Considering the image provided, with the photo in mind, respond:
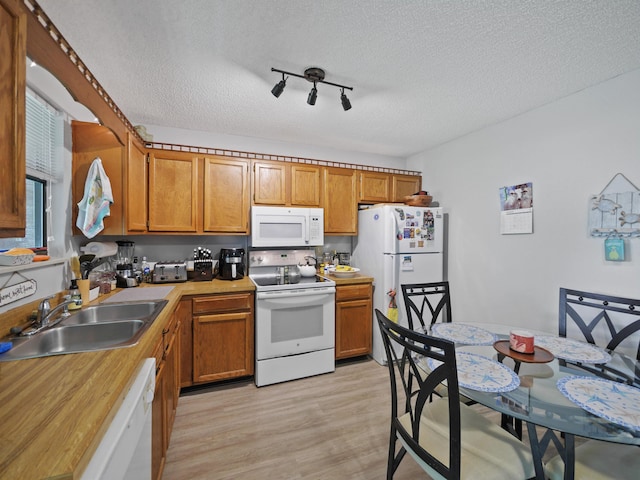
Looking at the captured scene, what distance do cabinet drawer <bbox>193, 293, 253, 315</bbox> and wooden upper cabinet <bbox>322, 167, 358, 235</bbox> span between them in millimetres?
1195

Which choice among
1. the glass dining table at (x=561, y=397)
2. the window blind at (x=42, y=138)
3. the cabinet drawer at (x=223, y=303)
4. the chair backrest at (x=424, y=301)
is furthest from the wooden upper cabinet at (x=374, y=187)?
the window blind at (x=42, y=138)

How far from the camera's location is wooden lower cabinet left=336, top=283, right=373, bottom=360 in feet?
9.26

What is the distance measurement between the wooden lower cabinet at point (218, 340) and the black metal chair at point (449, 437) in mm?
1513

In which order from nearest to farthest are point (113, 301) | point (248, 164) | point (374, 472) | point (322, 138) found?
point (374, 472), point (113, 301), point (248, 164), point (322, 138)

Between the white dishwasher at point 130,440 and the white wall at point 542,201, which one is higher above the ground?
the white wall at point 542,201

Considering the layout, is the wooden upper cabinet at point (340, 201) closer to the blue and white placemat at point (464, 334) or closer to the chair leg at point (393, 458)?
the blue and white placemat at point (464, 334)

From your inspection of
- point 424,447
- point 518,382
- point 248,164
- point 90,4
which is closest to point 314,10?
point 90,4

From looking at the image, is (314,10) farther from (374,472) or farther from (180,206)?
(374,472)

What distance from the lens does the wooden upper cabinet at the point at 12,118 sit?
0.81m

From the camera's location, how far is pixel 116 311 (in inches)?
70.1

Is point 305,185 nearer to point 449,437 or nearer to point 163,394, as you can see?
point 163,394

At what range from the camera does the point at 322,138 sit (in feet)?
10.1

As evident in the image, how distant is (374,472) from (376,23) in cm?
246

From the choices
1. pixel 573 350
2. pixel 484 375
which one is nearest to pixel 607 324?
pixel 573 350
